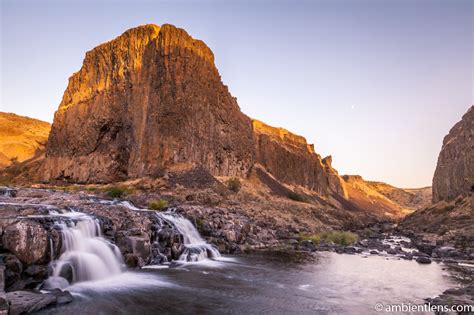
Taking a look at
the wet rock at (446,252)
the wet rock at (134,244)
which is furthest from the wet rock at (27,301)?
the wet rock at (446,252)

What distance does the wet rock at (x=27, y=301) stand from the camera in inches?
323

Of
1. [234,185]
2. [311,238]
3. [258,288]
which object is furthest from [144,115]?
[258,288]

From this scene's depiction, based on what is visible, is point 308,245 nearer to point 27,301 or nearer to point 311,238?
point 311,238

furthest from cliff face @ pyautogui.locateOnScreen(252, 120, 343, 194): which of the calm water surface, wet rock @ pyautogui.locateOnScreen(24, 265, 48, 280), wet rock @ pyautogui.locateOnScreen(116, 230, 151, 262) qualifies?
wet rock @ pyautogui.locateOnScreen(24, 265, 48, 280)

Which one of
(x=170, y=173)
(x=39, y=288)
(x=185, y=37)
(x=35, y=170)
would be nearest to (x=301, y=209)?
(x=170, y=173)

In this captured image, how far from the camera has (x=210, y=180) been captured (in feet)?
125

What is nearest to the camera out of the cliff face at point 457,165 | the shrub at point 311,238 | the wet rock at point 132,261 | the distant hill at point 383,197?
the wet rock at point 132,261

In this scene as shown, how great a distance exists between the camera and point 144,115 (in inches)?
1639

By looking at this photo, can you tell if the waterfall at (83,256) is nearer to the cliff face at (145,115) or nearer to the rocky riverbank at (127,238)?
the rocky riverbank at (127,238)

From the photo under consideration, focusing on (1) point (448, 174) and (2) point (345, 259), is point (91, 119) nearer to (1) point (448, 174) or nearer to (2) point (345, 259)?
(2) point (345, 259)

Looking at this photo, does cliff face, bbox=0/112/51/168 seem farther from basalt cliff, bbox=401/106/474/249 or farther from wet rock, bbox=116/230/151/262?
basalt cliff, bbox=401/106/474/249

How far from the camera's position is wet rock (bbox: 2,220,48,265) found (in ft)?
33.8

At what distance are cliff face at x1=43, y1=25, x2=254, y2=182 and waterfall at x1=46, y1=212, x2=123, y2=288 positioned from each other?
78.9ft

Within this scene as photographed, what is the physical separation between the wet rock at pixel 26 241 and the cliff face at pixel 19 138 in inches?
2674
